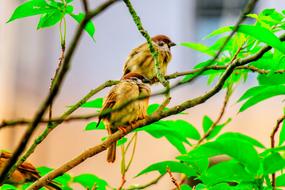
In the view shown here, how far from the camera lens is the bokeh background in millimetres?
7887

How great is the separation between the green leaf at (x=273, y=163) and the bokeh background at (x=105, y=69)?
6566 millimetres

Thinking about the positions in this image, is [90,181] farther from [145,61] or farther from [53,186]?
[145,61]

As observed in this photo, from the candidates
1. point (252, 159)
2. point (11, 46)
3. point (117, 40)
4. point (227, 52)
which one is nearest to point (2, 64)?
point (11, 46)

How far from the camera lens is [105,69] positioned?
27.7 feet

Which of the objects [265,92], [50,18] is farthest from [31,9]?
[265,92]

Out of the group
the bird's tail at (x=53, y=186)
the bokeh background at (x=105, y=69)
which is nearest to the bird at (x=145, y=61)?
the bird's tail at (x=53, y=186)

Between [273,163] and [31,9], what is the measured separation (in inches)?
22.1

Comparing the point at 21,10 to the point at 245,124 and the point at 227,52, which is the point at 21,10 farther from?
the point at 245,124

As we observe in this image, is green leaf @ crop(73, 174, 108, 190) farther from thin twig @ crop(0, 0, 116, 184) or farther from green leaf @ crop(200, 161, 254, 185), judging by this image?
thin twig @ crop(0, 0, 116, 184)

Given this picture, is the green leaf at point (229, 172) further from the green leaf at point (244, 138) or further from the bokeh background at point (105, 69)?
the bokeh background at point (105, 69)

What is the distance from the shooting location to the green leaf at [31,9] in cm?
133

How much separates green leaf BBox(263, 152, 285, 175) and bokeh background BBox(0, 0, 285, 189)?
6.57 meters

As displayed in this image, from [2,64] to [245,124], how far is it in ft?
9.42

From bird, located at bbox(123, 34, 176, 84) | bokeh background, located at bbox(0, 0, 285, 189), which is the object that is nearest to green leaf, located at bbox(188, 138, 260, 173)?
bird, located at bbox(123, 34, 176, 84)
